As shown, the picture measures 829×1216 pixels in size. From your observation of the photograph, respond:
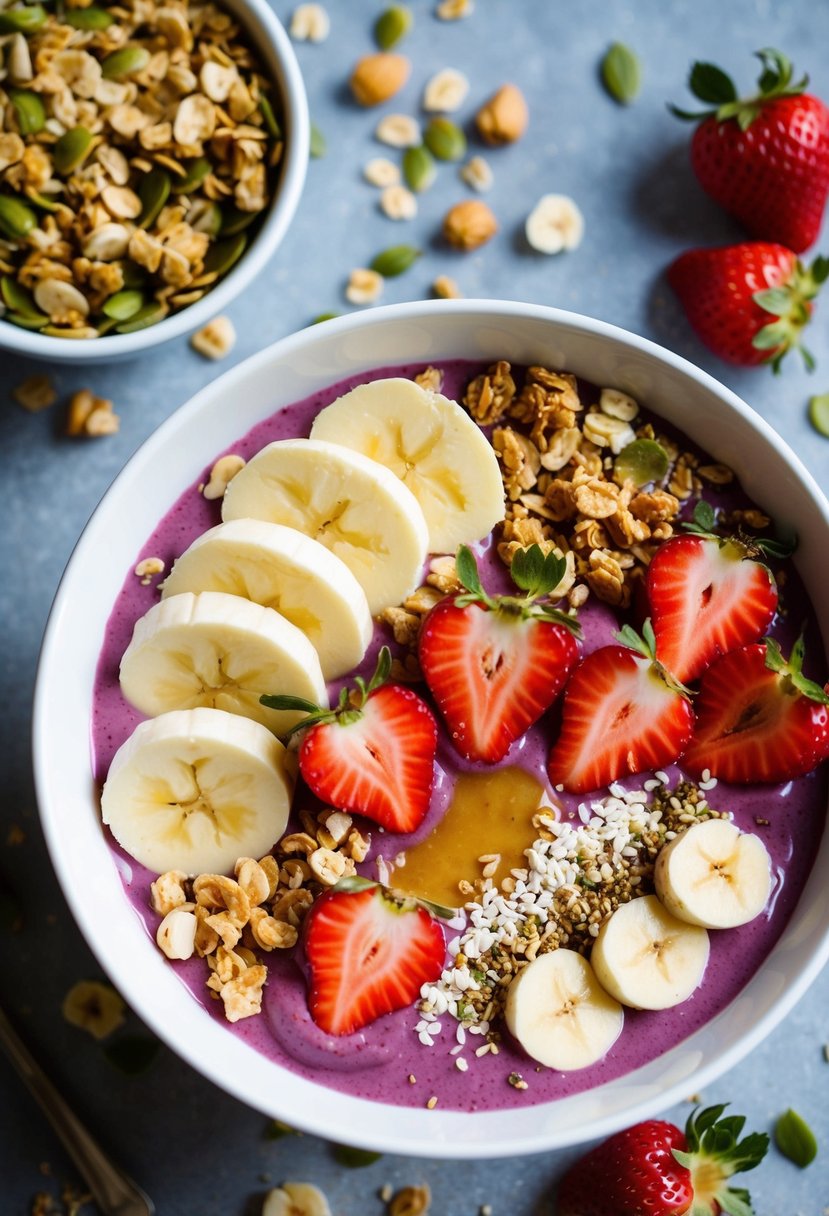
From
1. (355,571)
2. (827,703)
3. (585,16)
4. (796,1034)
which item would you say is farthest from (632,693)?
(585,16)

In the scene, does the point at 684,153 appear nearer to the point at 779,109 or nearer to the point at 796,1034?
the point at 779,109

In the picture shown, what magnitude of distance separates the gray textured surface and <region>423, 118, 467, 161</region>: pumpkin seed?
0.03 metres

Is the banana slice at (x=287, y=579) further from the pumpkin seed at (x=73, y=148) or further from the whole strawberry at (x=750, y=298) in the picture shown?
the whole strawberry at (x=750, y=298)

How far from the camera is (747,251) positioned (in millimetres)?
1988

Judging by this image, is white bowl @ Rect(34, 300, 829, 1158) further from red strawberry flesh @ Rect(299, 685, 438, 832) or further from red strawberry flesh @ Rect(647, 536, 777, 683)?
red strawberry flesh @ Rect(299, 685, 438, 832)

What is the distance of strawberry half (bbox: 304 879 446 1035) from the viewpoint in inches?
62.0

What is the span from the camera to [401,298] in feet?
6.75

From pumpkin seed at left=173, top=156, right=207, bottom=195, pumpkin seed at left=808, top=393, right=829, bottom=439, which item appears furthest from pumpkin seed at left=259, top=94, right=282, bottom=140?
pumpkin seed at left=808, top=393, right=829, bottom=439

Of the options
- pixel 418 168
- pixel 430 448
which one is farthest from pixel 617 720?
pixel 418 168

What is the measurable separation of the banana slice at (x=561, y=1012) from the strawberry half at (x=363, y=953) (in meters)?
0.12

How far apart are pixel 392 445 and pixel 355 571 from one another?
7.2 inches

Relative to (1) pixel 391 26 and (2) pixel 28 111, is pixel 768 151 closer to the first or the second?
(1) pixel 391 26

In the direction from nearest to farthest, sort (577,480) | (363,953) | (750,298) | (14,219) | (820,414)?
1. (363,953)
2. (577,480)
3. (14,219)
4. (750,298)
5. (820,414)

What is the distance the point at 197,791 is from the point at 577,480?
673 millimetres
